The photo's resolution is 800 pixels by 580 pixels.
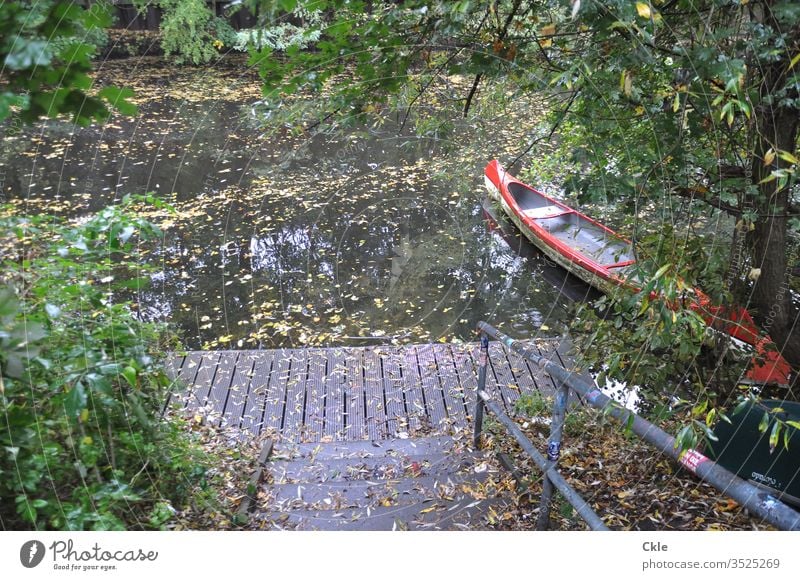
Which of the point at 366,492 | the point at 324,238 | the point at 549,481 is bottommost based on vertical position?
the point at 324,238

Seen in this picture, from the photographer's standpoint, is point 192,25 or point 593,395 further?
point 192,25

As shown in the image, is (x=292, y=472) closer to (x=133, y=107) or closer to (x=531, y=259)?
(x=133, y=107)

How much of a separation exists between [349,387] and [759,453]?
2167 mm

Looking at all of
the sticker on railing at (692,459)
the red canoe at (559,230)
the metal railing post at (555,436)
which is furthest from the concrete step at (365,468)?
the red canoe at (559,230)

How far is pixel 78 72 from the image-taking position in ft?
3.46

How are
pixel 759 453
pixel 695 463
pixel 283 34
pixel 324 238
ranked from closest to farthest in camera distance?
pixel 695 463, pixel 283 34, pixel 759 453, pixel 324 238

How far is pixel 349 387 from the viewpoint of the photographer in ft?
11.5

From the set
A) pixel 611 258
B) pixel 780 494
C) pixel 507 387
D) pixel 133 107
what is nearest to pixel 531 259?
pixel 611 258

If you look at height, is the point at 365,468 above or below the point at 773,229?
below

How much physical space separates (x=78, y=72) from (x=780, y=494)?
2.13 meters

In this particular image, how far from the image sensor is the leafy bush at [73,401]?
1119 millimetres

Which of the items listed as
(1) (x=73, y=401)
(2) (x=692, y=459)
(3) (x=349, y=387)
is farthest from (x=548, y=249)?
(1) (x=73, y=401)

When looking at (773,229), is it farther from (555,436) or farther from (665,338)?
(555,436)

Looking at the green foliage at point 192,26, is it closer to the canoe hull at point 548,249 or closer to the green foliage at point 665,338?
the green foliage at point 665,338
